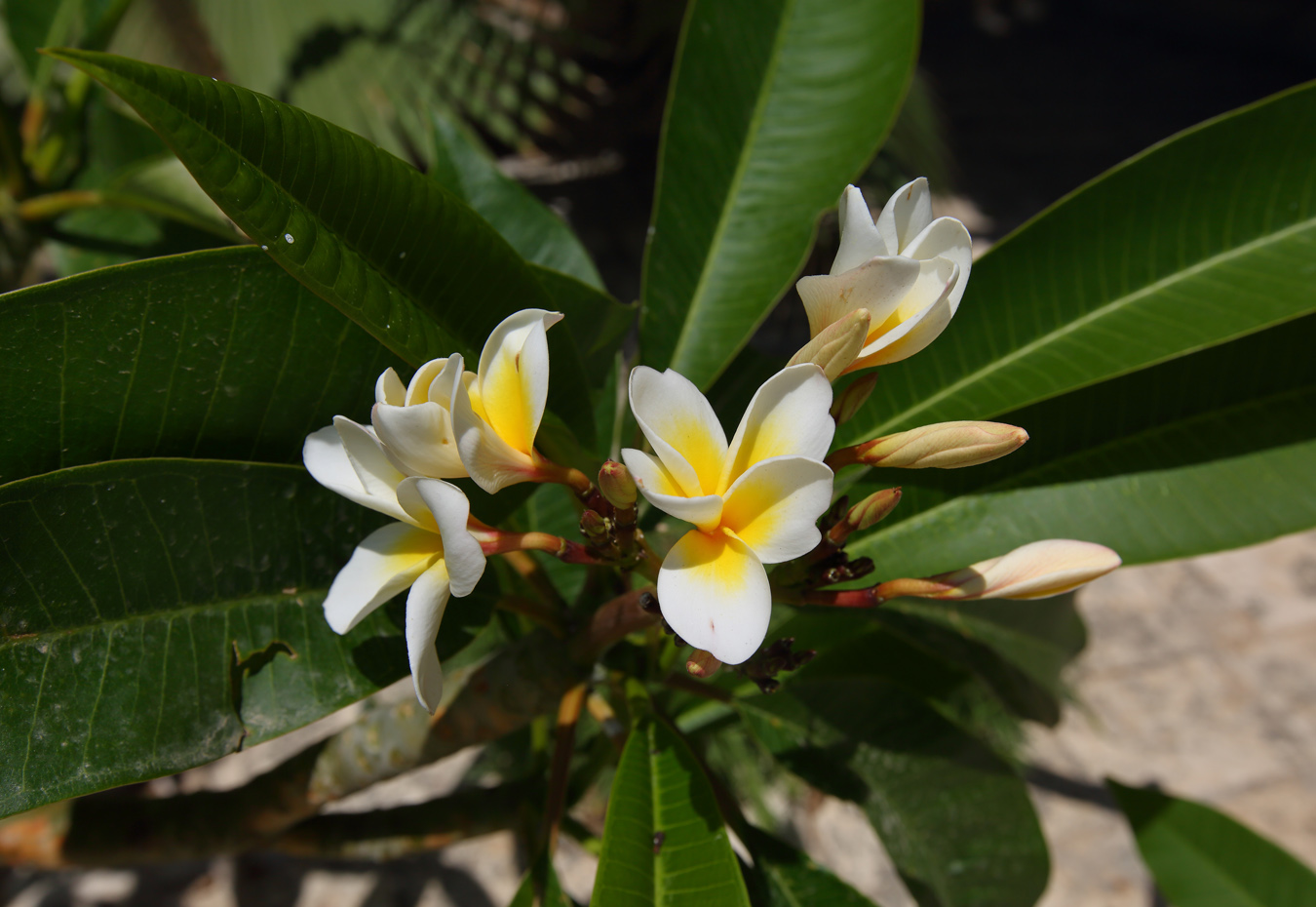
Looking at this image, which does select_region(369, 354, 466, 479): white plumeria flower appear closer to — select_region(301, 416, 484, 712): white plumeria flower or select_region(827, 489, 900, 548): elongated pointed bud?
select_region(301, 416, 484, 712): white plumeria flower

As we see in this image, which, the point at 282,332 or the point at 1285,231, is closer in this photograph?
the point at 282,332

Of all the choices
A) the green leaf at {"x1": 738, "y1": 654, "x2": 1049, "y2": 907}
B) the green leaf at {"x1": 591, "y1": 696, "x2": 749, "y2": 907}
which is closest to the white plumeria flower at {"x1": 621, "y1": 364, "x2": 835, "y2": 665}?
→ the green leaf at {"x1": 591, "y1": 696, "x2": 749, "y2": 907}

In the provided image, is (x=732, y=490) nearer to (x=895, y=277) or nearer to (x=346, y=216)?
(x=895, y=277)

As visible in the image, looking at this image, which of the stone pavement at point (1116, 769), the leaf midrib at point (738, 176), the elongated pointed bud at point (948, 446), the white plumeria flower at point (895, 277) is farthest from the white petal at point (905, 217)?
the stone pavement at point (1116, 769)

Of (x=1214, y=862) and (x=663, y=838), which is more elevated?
(x=663, y=838)

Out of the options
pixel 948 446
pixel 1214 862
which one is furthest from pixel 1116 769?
pixel 948 446

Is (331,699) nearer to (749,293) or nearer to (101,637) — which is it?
(101,637)

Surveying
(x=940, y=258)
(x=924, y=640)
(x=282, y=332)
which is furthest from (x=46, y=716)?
(x=924, y=640)

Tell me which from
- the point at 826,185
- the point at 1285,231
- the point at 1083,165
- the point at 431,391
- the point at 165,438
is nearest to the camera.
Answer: the point at 431,391
